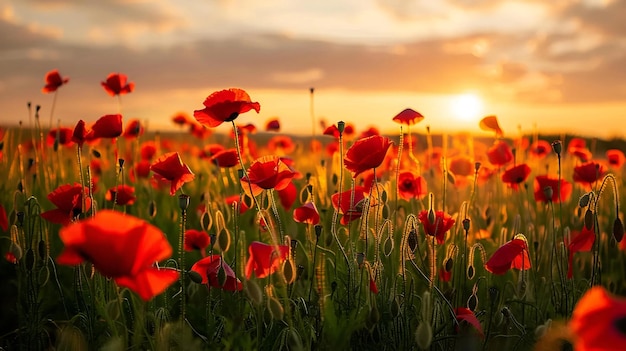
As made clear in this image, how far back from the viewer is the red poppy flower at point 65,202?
7.16 ft

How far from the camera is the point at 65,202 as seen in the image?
219 cm

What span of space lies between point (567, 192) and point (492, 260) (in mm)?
1293

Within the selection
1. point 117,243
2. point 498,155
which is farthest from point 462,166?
point 117,243

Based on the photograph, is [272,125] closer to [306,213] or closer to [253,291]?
[306,213]

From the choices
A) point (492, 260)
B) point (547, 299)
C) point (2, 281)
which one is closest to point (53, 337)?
point (2, 281)

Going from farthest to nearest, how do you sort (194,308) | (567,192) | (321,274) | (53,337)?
(567,192)
(53,337)
(194,308)
(321,274)

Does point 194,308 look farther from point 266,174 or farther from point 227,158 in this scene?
point 266,174

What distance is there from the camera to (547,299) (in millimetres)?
2676

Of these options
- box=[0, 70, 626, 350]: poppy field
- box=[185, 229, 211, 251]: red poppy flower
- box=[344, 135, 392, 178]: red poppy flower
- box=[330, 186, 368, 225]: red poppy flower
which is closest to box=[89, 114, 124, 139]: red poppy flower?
box=[0, 70, 626, 350]: poppy field

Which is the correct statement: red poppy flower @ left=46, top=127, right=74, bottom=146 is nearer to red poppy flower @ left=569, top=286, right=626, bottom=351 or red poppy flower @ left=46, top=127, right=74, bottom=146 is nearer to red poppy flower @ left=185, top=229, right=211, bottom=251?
red poppy flower @ left=185, top=229, right=211, bottom=251

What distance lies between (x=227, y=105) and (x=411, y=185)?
978 mm

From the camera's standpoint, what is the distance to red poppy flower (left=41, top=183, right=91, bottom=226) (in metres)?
→ 2.18

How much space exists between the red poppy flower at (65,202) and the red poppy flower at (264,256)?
2.21 ft

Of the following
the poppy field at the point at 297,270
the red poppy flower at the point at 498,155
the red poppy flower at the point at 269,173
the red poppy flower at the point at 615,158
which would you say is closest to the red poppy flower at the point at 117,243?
the poppy field at the point at 297,270
